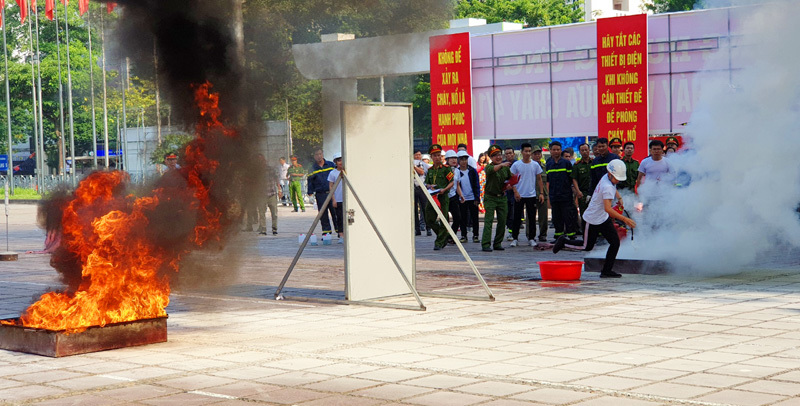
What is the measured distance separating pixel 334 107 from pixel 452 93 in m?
14.6

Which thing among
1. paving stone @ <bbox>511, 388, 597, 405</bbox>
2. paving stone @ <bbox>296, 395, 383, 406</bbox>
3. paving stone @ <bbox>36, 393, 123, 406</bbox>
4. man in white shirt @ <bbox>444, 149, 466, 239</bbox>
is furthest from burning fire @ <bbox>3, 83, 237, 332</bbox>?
man in white shirt @ <bbox>444, 149, 466, 239</bbox>

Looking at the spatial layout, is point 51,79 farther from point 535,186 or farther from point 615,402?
point 615,402

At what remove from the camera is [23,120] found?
6028cm

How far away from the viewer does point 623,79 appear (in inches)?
901

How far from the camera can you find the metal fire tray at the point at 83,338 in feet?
25.7

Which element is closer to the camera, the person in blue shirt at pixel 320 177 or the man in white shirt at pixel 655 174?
the man in white shirt at pixel 655 174

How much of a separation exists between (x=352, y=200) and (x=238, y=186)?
1565mm

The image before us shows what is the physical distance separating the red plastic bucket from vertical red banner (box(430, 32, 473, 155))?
550 inches

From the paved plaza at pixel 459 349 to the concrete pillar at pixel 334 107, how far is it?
1.68 meters

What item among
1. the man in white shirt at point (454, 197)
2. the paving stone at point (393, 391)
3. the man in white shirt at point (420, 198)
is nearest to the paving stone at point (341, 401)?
the paving stone at point (393, 391)

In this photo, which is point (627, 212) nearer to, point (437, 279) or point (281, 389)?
point (437, 279)

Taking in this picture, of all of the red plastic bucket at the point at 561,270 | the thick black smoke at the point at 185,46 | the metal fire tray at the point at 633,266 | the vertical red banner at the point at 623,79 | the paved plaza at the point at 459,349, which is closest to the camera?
the paved plaza at the point at 459,349

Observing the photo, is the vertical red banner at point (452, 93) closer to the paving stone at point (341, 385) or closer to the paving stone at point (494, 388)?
the paving stone at point (341, 385)

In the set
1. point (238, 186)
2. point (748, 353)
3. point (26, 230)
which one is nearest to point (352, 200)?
point (238, 186)
